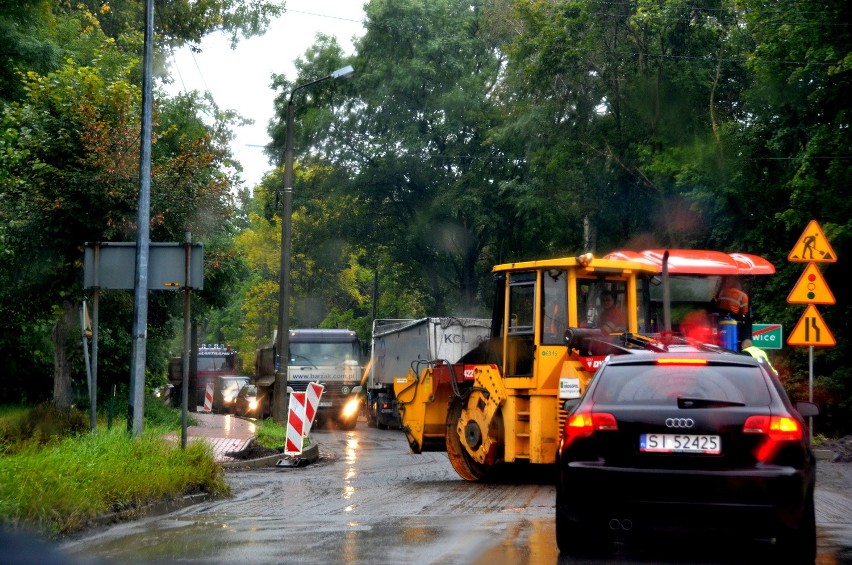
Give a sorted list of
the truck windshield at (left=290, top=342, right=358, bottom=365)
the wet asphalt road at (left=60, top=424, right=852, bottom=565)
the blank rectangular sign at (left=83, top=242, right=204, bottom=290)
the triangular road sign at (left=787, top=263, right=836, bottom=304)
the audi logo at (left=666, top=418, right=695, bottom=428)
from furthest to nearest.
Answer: the truck windshield at (left=290, top=342, right=358, bottom=365)
the triangular road sign at (left=787, top=263, right=836, bottom=304)
the blank rectangular sign at (left=83, top=242, right=204, bottom=290)
the wet asphalt road at (left=60, top=424, right=852, bottom=565)
the audi logo at (left=666, top=418, right=695, bottom=428)

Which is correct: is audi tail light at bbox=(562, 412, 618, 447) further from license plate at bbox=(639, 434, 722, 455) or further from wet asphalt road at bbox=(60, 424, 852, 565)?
wet asphalt road at bbox=(60, 424, 852, 565)

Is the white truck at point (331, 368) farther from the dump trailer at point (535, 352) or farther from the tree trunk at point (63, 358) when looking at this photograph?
the dump trailer at point (535, 352)

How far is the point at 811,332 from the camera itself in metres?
17.0

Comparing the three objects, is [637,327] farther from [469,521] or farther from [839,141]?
[839,141]

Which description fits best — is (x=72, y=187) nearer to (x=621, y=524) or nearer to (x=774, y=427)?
(x=621, y=524)

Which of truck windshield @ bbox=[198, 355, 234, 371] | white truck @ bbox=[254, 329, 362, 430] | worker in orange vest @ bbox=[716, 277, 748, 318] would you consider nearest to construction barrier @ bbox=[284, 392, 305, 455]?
worker in orange vest @ bbox=[716, 277, 748, 318]

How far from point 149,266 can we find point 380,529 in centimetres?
645

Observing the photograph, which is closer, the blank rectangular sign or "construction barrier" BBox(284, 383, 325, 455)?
the blank rectangular sign

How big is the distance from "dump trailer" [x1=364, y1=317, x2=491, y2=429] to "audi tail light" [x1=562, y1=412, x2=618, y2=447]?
1699cm

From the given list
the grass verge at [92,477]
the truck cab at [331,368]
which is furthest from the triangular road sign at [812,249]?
the truck cab at [331,368]

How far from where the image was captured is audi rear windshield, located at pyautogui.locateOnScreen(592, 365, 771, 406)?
789 centimetres

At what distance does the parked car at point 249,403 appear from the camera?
41.8 metres

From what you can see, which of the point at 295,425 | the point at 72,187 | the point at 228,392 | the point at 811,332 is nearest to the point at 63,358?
the point at 72,187

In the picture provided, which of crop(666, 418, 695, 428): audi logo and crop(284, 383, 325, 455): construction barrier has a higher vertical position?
crop(666, 418, 695, 428): audi logo
